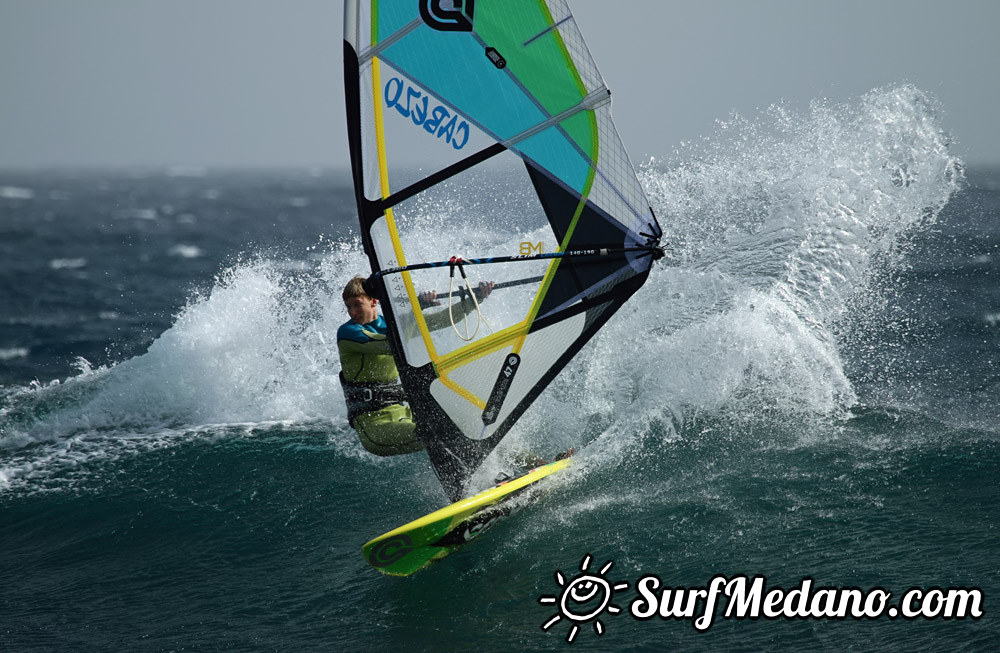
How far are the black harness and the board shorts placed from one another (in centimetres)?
3

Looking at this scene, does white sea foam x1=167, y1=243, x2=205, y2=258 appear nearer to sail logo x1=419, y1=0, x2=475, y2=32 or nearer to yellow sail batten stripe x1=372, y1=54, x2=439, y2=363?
yellow sail batten stripe x1=372, y1=54, x2=439, y2=363

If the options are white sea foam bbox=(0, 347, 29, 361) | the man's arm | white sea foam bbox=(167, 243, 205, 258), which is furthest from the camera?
white sea foam bbox=(167, 243, 205, 258)

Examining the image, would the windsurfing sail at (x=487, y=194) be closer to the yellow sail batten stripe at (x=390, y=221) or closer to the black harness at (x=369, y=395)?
the yellow sail batten stripe at (x=390, y=221)

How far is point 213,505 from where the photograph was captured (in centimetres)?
571

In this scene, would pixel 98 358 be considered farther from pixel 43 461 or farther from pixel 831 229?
pixel 831 229

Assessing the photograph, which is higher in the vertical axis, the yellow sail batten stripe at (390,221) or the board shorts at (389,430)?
the yellow sail batten stripe at (390,221)

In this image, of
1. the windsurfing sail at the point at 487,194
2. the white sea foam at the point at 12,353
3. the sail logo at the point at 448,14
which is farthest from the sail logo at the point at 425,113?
the white sea foam at the point at 12,353

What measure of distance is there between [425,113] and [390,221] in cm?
61

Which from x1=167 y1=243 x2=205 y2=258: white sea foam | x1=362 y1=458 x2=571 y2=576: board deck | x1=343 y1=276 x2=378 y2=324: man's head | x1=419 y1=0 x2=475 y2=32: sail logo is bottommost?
x1=362 y1=458 x2=571 y2=576: board deck

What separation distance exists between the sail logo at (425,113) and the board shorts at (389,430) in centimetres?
168

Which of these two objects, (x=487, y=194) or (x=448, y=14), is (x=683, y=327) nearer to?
(x=487, y=194)

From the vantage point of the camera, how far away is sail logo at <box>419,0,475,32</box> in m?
4.27

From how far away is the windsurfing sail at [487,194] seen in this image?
14.2 ft

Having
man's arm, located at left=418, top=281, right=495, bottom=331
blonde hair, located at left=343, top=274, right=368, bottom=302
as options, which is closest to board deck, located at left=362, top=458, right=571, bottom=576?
man's arm, located at left=418, top=281, right=495, bottom=331
